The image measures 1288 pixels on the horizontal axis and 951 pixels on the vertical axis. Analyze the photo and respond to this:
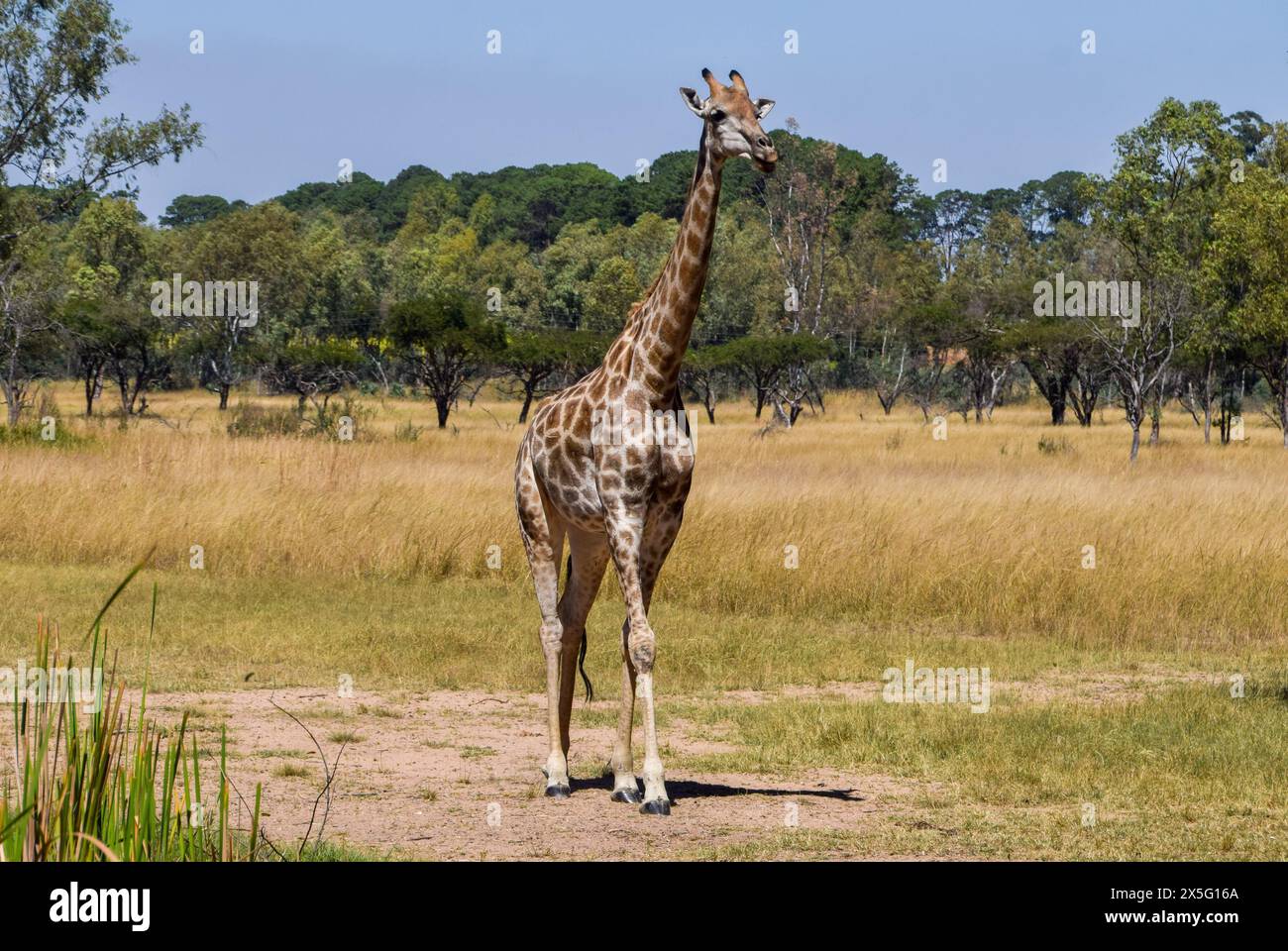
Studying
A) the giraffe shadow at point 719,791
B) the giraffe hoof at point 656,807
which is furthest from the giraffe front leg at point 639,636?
the giraffe shadow at point 719,791

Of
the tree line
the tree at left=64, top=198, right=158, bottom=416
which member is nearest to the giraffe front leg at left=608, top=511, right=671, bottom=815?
the tree line

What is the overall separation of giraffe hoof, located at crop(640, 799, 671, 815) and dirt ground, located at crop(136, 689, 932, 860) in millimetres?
46

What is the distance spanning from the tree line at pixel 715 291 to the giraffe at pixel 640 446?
1828cm

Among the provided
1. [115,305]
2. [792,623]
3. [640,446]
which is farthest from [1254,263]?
[115,305]

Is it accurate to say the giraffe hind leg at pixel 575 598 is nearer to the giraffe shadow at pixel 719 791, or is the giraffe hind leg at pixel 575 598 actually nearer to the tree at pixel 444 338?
the giraffe shadow at pixel 719 791

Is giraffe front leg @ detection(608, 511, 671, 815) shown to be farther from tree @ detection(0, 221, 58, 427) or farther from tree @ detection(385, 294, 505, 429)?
tree @ detection(385, 294, 505, 429)

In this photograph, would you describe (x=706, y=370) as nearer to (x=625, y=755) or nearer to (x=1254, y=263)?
(x=1254, y=263)

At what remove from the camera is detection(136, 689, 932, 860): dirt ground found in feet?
23.4

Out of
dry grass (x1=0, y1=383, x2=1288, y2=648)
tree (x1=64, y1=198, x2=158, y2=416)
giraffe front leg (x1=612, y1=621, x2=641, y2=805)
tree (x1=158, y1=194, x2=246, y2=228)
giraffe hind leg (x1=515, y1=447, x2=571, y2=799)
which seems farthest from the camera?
tree (x1=158, y1=194, x2=246, y2=228)

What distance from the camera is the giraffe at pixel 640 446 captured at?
768 centimetres

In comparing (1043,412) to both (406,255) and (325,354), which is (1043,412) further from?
(406,255)

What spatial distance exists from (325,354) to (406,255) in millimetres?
35606

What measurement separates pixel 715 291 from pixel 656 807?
210ft

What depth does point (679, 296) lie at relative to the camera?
7926mm
